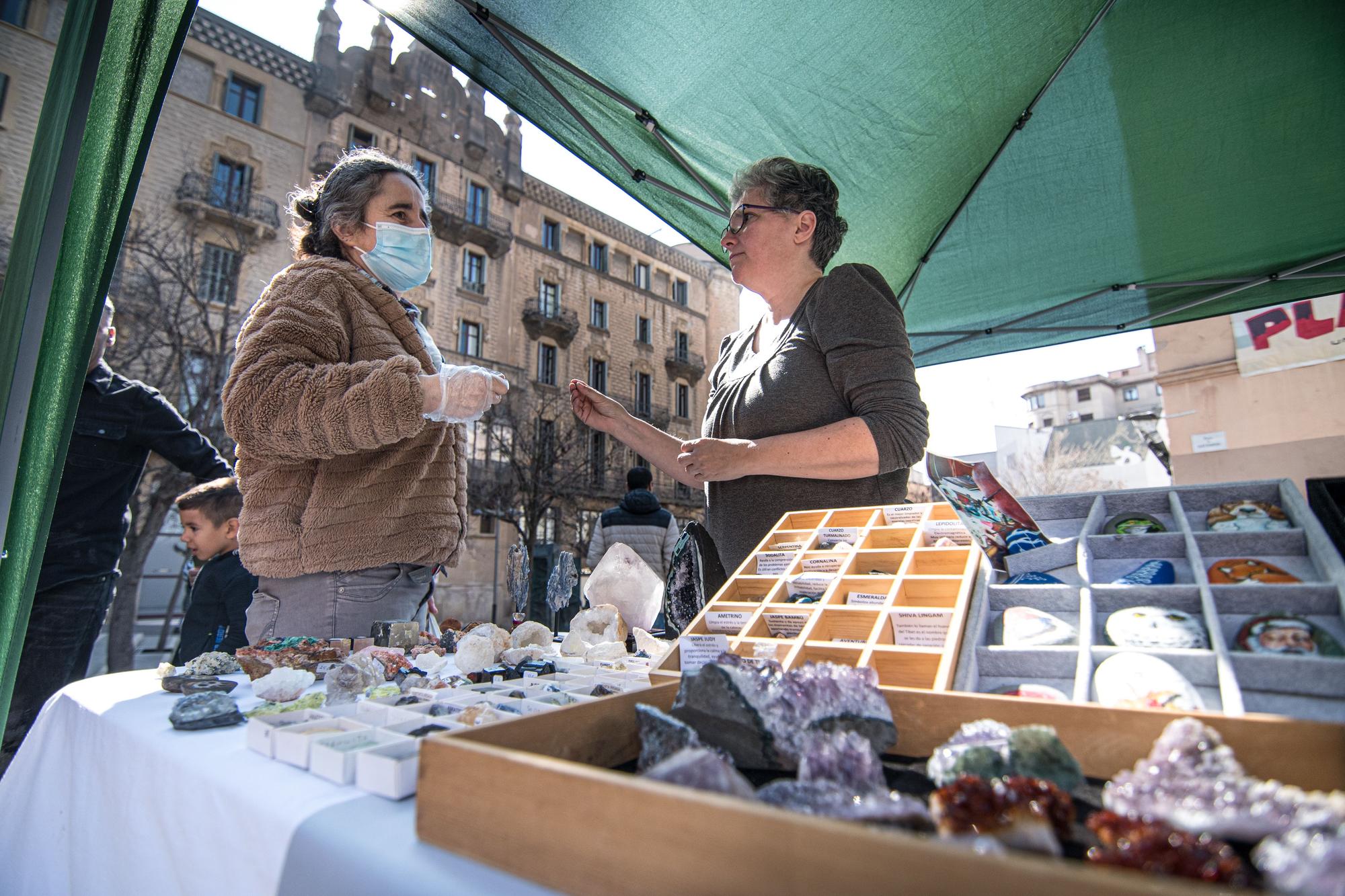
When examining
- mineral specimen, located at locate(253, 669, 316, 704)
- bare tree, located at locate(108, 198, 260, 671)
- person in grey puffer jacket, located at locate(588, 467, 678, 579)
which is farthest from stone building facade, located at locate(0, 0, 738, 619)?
mineral specimen, located at locate(253, 669, 316, 704)

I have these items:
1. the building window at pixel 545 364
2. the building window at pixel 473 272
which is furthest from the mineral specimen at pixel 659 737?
the building window at pixel 545 364

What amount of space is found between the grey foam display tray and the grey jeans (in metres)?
1.27

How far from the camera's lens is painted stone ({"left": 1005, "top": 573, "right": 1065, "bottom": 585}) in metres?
0.88

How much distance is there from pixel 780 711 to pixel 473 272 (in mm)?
20627

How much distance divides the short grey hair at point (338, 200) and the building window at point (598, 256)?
21.8 meters

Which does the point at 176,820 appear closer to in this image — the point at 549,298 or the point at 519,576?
the point at 519,576

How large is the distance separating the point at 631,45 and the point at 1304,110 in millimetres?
2361

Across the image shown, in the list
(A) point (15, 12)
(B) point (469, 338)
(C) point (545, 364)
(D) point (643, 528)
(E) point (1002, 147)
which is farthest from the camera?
(C) point (545, 364)

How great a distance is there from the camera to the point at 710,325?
26344mm

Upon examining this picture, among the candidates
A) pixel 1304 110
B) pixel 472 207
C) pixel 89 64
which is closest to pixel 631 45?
pixel 89 64

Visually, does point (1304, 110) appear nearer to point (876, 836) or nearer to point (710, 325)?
point (876, 836)

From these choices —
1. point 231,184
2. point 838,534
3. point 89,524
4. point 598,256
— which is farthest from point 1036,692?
point 598,256

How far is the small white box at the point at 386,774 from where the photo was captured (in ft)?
1.94

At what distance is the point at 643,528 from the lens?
5230mm
